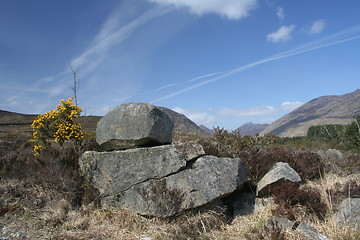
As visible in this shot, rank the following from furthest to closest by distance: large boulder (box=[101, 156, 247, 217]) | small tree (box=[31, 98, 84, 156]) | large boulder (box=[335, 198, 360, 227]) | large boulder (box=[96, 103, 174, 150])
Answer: small tree (box=[31, 98, 84, 156]) → large boulder (box=[96, 103, 174, 150]) → large boulder (box=[101, 156, 247, 217]) → large boulder (box=[335, 198, 360, 227])

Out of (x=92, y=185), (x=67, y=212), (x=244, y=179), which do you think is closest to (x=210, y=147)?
(x=244, y=179)

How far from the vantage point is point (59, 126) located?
8844 mm

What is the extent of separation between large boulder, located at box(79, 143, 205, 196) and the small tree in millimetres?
3137

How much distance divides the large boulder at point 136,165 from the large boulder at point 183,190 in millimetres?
123

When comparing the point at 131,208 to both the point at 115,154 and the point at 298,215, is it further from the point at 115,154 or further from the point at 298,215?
the point at 298,215

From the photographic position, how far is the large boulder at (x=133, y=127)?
19.5 feet

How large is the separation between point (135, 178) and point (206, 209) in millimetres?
1714

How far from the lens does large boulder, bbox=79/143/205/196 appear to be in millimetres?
5766

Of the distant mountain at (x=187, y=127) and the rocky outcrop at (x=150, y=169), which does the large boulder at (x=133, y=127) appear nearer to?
the rocky outcrop at (x=150, y=169)

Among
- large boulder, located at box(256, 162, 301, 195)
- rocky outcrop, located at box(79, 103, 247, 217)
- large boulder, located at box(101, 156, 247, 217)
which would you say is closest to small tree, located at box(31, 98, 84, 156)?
rocky outcrop, located at box(79, 103, 247, 217)

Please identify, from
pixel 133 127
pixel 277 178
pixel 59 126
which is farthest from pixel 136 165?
pixel 59 126

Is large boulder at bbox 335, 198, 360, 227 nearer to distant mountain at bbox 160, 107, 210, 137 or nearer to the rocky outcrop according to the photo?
the rocky outcrop

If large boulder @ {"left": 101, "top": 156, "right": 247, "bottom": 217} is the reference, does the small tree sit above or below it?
above

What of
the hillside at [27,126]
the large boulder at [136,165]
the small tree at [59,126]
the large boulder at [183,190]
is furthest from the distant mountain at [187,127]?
the large boulder at [136,165]
